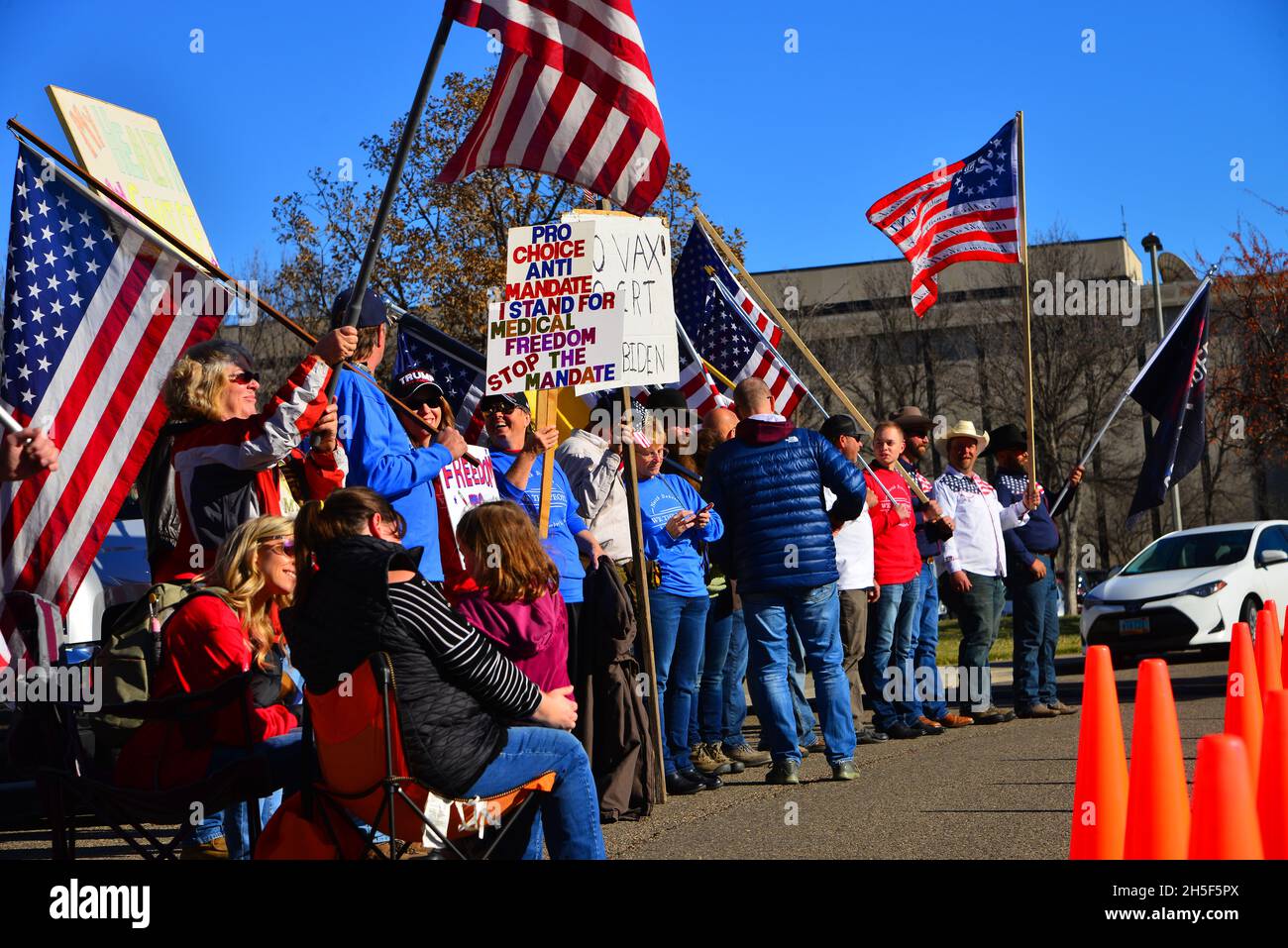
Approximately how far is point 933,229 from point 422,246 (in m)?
14.8

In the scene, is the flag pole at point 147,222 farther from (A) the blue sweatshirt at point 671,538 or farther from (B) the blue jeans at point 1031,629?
(B) the blue jeans at point 1031,629

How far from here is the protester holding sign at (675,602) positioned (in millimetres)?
8648

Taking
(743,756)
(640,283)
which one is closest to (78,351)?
(640,283)

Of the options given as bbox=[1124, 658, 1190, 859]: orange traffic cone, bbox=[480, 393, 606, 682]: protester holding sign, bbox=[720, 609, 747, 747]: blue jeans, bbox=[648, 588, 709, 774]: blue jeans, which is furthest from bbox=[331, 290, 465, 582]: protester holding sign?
bbox=[720, 609, 747, 747]: blue jeans

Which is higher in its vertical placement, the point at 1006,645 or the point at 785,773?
the point at 1006,645

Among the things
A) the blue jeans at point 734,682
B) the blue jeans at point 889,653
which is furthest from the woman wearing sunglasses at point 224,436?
the blue jeans at point 889,653

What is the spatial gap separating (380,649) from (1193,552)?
43.4ft

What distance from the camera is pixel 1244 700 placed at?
5441mm

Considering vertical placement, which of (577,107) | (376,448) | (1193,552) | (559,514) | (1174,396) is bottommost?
(1193,552)

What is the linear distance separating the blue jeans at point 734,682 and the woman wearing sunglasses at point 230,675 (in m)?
4.43

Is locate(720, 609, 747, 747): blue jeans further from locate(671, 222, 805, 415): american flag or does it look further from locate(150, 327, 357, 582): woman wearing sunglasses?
locate(150, 327, 357, 582): woman wearing sunglasses

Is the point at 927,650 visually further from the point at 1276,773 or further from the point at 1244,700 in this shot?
the point at 1276,773

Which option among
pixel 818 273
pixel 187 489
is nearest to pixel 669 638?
pixel 187 489
